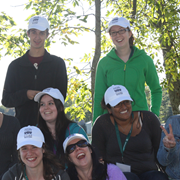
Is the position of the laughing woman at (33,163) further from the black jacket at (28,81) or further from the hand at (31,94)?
the black jacket at (28,81)

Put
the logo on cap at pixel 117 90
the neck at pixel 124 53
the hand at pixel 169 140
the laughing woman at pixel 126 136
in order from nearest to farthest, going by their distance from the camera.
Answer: the hand at pixel 169 140
the laughing woman at pixel 126 136
the logo on cap at pixel 117 90
the neck at pixel 124 53

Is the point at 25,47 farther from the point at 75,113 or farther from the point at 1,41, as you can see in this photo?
the point at 75,113

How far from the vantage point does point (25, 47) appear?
6395 mm

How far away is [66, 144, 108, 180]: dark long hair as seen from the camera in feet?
9.05

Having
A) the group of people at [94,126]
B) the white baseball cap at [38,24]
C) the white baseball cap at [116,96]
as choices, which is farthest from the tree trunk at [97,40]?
the white baseball cap at [116,96]

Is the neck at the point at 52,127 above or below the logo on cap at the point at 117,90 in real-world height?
below

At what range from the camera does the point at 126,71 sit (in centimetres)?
349

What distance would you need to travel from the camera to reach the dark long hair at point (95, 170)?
2.76 m

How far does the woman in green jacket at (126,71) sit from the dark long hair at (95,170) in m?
0.86

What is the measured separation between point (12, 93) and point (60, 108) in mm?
727

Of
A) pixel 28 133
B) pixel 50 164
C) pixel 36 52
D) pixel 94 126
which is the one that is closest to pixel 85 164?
pixel 50 164

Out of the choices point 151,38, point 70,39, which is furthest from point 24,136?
point 151,38

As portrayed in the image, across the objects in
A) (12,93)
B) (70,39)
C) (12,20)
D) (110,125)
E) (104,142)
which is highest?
(12,20)

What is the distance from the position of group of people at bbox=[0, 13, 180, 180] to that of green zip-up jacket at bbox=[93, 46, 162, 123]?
1cm
